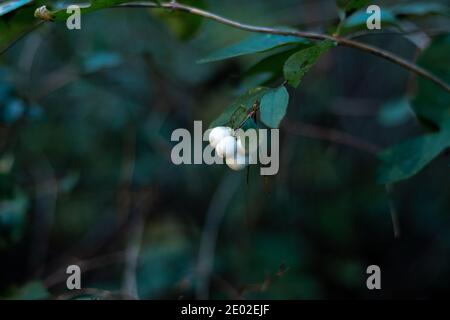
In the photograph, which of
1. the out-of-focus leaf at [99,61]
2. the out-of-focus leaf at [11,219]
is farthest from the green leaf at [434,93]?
the out-of-focus leaf at [11,219]

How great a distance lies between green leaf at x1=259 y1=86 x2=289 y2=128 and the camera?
2.36 feet

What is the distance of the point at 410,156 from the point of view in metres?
1.01

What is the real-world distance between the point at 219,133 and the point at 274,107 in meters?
0.08

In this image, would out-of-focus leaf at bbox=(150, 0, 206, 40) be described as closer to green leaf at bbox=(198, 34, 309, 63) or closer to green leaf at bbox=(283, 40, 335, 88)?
green leaf at bbox=(198, 34, 309, 63)

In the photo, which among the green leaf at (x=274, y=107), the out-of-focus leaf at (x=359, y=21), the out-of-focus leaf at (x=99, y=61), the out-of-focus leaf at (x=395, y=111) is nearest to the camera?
the green leaf at (x=274, y=107)

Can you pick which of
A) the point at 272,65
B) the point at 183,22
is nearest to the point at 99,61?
the point at 183,22

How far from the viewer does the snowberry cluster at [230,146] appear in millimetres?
741

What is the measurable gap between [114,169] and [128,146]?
25 centimetres

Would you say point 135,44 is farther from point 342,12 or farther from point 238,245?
point 342,12

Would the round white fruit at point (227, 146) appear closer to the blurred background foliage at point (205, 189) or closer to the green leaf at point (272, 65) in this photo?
the green leaf at point (272, 65)

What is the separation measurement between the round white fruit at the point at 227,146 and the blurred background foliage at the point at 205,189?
0.87 meters
